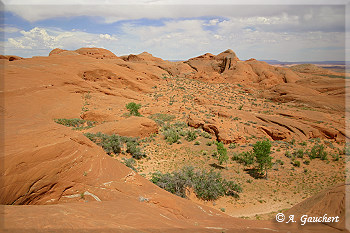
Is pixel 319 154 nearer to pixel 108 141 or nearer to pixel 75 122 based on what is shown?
pixel 108 141

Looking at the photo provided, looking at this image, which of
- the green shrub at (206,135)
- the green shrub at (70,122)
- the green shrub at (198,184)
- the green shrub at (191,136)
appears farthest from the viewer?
the green shrub at (70,122)

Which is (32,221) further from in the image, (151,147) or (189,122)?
(189,122)

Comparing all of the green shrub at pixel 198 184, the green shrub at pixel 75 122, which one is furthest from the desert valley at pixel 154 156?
the green shrub at pixel 75 122

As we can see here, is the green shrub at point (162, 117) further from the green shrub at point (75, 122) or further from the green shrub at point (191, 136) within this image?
the green shrub at point (75, 122)

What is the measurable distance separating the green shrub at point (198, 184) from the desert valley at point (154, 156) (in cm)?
6

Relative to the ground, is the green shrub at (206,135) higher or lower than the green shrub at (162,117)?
lower

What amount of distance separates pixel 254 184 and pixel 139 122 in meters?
11.3

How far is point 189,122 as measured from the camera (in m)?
22.2

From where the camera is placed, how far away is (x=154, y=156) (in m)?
15.5

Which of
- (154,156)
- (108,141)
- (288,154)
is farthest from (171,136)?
(288,154)

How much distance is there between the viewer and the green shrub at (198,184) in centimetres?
1073

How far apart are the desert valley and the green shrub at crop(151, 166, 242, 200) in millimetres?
63

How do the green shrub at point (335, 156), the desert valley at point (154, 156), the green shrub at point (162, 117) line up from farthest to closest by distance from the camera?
the green shrub at point (162, 117) < the green shrub at point (335, 156) < the desert valley at point (154, 156)

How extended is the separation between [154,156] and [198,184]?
17.4ft
